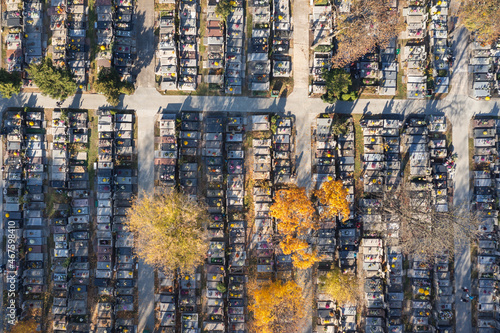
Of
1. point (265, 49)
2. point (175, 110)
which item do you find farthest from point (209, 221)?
point (265, 49)

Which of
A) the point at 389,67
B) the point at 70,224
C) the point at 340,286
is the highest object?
the point at 389,67

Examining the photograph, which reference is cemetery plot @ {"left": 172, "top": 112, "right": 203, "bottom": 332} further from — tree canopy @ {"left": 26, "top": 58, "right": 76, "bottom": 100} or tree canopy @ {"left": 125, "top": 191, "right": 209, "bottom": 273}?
tree canopy @ {"left": 26, "top": 58, "right": 76, "bottom": 100}

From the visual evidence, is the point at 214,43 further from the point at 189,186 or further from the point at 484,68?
the point at 484,68

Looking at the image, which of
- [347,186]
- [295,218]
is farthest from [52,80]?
[347,186]

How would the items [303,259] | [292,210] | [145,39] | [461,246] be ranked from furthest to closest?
[461,246] < [145,39] < [303,259] < [292,210]

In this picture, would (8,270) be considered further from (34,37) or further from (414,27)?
(414,27)

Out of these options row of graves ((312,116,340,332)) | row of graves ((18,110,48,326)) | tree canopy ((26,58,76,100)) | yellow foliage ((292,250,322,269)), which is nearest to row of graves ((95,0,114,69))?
tree canopy ((26,58,76,100))

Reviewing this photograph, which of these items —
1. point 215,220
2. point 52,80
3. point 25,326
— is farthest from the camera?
point 215,220
